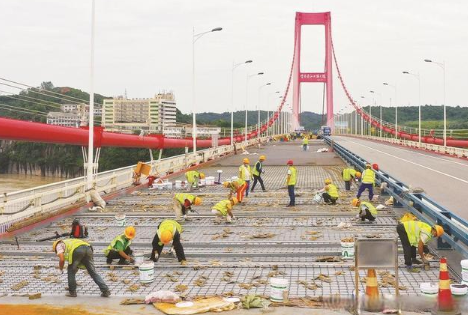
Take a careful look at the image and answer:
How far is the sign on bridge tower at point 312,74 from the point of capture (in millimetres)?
118562

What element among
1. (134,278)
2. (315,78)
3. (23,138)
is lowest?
(134,278)

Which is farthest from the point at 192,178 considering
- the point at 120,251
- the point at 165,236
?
the point at 165,236

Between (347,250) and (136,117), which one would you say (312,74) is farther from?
(347,250)

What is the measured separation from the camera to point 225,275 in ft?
34.2

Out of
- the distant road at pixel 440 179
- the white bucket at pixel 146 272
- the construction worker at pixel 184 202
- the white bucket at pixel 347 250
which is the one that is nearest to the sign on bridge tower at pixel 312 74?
the distant road at pixel 440 179

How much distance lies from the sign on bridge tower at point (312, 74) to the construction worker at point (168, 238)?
106 m

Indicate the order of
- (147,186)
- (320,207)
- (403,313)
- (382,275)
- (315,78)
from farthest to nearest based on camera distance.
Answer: (315,78)
(147,186)
(320,207)
(382,275)
(403,313)

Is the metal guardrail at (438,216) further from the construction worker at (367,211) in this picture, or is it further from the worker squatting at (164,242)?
the construction worker at (367,211)

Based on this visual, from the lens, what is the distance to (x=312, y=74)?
415ft

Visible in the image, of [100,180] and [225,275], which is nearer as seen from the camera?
[225,275]

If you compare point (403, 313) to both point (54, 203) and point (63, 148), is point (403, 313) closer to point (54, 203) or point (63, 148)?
point (54, 203)

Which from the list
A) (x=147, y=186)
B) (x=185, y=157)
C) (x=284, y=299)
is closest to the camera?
(x=284, y=299)

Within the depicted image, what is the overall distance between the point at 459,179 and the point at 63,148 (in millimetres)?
58460

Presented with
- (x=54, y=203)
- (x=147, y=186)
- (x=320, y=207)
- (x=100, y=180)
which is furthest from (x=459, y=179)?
(x=54, y=203)
